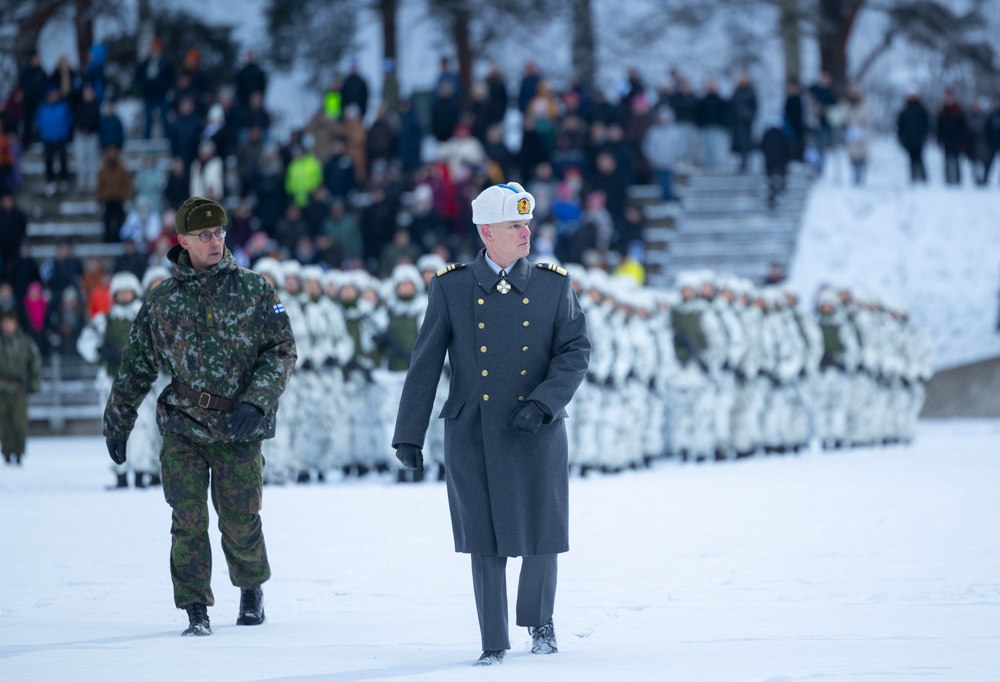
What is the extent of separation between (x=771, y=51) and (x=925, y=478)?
2472cm

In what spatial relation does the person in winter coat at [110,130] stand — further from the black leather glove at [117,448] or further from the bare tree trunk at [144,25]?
the black leather glove at [117,448]

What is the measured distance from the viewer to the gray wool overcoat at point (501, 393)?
645 centimetres

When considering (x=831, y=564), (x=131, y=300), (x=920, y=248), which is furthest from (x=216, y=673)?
(x=920, y=248)

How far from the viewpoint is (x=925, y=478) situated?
15.2m

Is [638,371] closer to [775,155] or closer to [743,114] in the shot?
[743,114]

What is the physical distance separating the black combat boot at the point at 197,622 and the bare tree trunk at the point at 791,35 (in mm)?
28516

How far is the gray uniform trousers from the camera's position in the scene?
633 cm

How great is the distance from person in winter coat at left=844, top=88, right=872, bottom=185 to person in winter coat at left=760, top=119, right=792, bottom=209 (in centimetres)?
172

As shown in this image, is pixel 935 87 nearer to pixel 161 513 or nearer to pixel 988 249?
pixel 988 249

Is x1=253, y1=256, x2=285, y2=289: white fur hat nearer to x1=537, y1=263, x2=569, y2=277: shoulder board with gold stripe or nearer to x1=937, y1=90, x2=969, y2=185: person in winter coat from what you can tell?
x1=537, y1=263, x2=569, y2=277: shoulder board with gold stripe

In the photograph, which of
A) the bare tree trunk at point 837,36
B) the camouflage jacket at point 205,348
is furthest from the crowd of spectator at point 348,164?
the camouflage jacket at point 205,348

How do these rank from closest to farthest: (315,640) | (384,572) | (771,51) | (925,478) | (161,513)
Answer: (315,640), (384,572), (161,513), (925,478), (771,51)

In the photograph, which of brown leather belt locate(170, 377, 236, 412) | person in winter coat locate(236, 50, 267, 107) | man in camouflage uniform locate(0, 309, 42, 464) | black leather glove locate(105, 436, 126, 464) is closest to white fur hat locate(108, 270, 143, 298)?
man in camouflage uniform locate(0, 309, 42, 464)

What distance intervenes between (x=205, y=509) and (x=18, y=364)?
12320mm
